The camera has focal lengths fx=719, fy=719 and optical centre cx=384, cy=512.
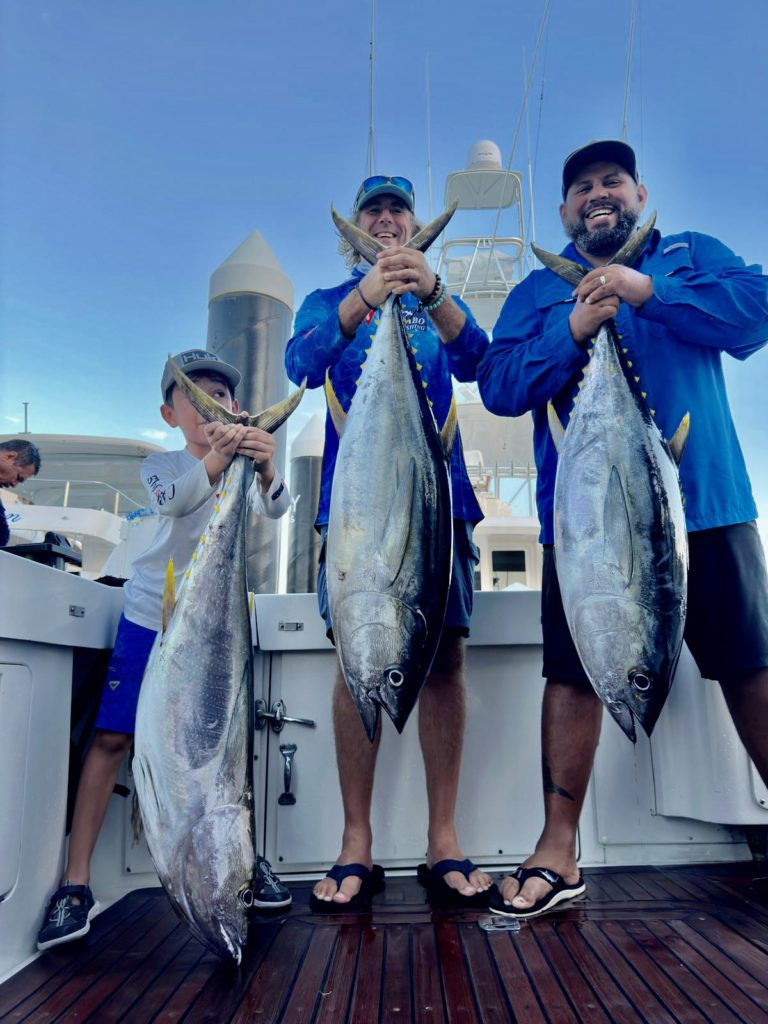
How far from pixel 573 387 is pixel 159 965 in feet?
5.59

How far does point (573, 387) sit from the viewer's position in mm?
2006

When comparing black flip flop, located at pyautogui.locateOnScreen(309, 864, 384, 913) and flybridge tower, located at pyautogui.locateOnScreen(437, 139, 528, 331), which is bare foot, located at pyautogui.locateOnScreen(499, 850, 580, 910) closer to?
black flip flop, located at pyautogui.locateOnScreen(309, 864, 384, 913)

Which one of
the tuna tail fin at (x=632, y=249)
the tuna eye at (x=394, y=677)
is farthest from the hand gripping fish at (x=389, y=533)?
the tuna tail fin at (x=632, y=249)

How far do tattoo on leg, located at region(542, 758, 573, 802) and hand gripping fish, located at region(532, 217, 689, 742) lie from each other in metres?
0.49

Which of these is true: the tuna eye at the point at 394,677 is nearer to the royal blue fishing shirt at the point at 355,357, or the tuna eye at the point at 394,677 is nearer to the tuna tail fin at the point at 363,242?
the royal blue fishing shirt at the point at 355,357

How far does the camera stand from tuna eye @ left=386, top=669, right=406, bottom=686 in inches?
57.9

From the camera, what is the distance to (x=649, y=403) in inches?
77.3

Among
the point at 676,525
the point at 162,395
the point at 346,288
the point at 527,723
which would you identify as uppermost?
the point at 346,288

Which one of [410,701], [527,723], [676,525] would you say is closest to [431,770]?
[527,723]

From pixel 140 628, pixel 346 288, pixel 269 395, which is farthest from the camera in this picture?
pixel 269 395

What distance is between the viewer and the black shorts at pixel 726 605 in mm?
1775

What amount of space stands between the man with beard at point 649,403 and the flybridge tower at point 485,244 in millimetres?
7447

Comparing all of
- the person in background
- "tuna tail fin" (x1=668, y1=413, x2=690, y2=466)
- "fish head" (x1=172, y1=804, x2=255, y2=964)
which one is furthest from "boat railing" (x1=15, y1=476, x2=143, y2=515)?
"tuna tail fin" (x1=668, y1=413, x2=690, y2=466)

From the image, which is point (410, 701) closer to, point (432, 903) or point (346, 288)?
point (432, 903)
